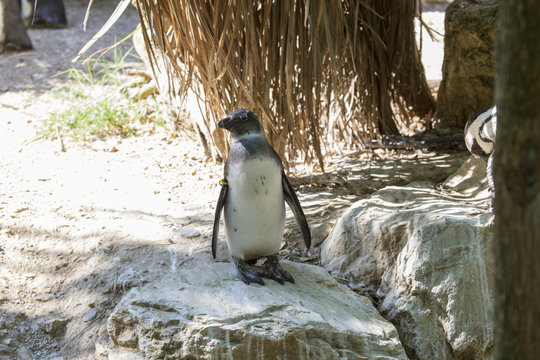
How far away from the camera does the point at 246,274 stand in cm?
223

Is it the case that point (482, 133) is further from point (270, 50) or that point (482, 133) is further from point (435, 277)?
point (270, 50)

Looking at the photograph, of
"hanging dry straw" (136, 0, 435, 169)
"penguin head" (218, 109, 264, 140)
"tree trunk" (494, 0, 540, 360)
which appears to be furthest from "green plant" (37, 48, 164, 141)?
"tree trunk" (494, 0, 540, 360)

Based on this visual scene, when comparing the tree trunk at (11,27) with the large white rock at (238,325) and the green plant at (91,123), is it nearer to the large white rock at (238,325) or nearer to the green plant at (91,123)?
the green plant at (91,123)

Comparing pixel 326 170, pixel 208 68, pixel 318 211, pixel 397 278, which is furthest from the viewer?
pixel 326 170

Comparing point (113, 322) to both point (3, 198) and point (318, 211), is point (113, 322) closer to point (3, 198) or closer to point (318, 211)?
point (318, 211)

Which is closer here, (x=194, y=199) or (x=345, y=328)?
(x=345, y=328)

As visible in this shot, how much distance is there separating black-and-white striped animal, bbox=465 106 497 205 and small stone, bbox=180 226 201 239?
135 cm

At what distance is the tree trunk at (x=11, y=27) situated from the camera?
19.6ft

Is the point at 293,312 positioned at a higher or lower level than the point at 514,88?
lower

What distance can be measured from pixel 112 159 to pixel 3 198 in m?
0.85

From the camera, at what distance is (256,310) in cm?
202

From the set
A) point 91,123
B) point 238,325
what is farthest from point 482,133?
point 91,123

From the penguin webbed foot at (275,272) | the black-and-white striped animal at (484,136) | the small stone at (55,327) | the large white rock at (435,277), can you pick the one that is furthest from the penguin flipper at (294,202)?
the small stone at (55,327)

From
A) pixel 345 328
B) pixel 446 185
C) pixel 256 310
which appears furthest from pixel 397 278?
pixel 446 185
